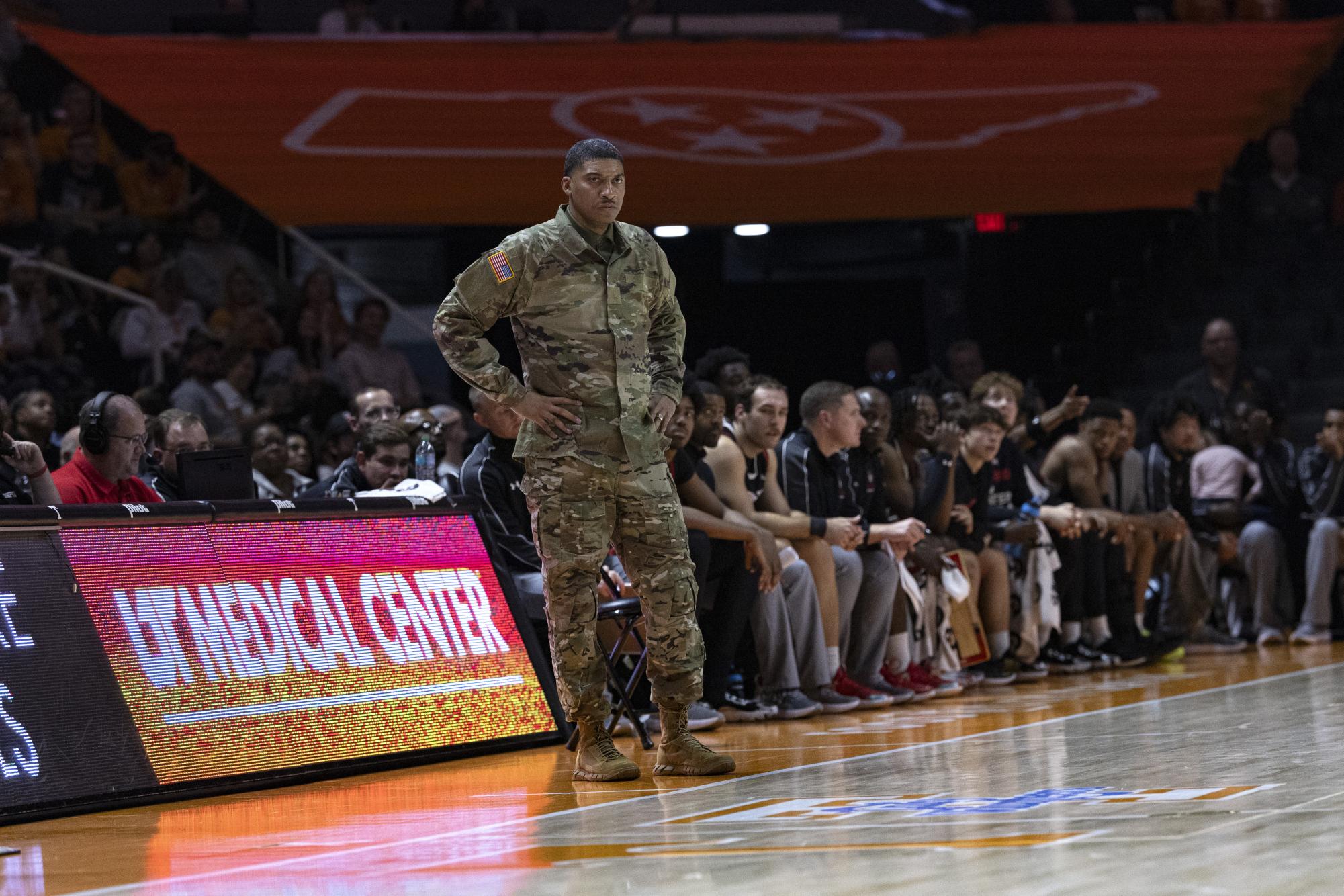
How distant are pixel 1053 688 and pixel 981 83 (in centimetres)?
582

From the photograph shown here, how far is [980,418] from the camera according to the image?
9219mm

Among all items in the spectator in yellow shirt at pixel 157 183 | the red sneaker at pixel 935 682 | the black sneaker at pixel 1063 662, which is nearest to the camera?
the red sneaker at pixel 935 682

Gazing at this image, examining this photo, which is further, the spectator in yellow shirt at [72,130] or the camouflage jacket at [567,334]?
the spectator in yellow shirt at [72,130]

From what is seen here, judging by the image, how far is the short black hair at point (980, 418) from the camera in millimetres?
9227

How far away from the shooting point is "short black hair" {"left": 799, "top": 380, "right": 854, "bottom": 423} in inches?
318

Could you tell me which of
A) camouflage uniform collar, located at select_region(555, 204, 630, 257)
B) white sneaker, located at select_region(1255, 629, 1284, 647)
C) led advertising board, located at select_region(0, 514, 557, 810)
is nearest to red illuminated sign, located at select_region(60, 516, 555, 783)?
led advertising board, located at select_region(0, 514, 557, 810)

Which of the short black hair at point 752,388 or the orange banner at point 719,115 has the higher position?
the orange banner at point 719,115

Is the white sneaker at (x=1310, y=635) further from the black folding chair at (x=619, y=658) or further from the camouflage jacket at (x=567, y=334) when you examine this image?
the camouflage jacket at (x=567, y=334)

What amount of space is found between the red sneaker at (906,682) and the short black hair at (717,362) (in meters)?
1.67

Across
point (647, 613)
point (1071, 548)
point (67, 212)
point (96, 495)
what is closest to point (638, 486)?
point (647, 613)

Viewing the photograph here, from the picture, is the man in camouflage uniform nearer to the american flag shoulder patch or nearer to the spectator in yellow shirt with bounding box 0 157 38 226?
the american flag shoulder patch

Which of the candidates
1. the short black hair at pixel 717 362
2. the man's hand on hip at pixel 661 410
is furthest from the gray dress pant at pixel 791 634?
the man's hand on hip at pixel 661 410

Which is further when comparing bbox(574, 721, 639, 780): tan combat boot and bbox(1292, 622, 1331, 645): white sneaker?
bbox(1292, 622, 1331, 645): white sneaker

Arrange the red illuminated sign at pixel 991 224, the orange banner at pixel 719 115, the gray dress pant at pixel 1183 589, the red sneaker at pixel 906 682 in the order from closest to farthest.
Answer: the red sneaker at pixel 906 682
the gray dress pant at pixel 1183 589
the orange banner at pixel 719 115
the red illuminated sign at pixel 991 224
